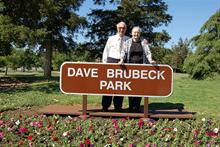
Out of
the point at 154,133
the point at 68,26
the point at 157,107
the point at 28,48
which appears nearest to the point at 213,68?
the point at 68,26

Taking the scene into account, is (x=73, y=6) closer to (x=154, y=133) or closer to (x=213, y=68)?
(x=213, y=68)

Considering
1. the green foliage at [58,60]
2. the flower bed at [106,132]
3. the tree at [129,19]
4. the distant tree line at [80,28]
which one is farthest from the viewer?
the green foliage at [58,60]

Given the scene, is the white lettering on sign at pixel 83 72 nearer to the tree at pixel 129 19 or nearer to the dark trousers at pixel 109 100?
the dark trousers at pixel 109 100

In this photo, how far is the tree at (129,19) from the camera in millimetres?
41406

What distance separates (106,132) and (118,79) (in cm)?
161

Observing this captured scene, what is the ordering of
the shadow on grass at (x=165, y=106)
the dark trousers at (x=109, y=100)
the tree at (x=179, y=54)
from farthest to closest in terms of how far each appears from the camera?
the tree at (x=179, y=54)
the shadow on grass at (x=165, y=106)
the dark trousers at (x=109, y=100)

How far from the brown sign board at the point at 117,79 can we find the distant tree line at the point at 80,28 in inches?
450

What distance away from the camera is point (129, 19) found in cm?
4147

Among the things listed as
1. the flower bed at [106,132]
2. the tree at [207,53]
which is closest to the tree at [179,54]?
the tree at [207,53]

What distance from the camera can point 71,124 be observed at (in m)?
7.22

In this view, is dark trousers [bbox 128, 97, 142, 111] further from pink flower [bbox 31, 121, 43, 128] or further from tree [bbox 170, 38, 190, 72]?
tree [bbox 170, 38, 190, 72]

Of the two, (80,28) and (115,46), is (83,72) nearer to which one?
(115,46)

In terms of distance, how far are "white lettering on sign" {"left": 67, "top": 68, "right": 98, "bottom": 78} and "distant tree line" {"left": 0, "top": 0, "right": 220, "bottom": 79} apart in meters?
11.4

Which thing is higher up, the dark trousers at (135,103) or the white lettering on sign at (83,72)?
the white lettering on sign at (83,72)
